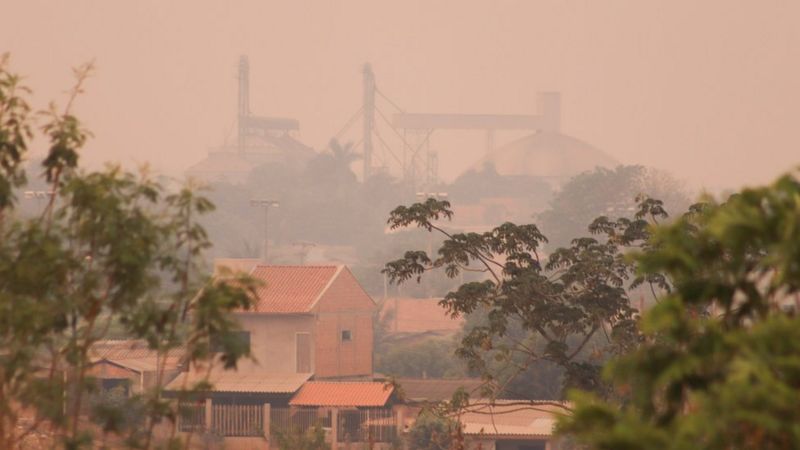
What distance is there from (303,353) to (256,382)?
6.41 metres

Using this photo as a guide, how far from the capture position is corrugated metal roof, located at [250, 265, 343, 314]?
2314 inches

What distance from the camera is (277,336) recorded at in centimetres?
5878

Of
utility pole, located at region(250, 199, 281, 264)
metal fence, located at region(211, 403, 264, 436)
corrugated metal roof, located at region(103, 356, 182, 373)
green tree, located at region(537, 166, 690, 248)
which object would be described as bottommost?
metal fence, located at region(211, 403, 264, 436)

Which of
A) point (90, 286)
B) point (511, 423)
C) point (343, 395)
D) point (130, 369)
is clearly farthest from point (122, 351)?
point (90, 286)

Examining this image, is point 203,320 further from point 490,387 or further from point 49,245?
point 490,387

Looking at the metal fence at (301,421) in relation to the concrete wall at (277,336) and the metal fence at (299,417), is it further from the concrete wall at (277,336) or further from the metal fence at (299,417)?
the concrete wall at (277,336)

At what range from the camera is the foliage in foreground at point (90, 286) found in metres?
12.1

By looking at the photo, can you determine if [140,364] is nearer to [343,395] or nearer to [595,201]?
[343,395]

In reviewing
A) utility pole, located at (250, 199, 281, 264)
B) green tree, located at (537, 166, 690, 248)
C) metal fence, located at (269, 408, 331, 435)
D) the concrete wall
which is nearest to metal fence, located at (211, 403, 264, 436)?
metal fence, located at (269, 408, 331, 435)

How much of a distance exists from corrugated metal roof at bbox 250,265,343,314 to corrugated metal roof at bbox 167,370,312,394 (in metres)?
3.93

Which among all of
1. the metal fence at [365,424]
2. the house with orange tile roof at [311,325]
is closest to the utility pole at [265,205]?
the house with orange tile roof at [311,325]

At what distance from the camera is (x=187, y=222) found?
1269cm

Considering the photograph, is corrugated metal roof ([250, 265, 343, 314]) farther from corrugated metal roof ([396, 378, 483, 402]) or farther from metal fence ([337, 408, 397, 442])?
metal fence ([337, 408, 397, 442])

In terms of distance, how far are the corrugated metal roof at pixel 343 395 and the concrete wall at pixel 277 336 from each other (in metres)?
5.77
